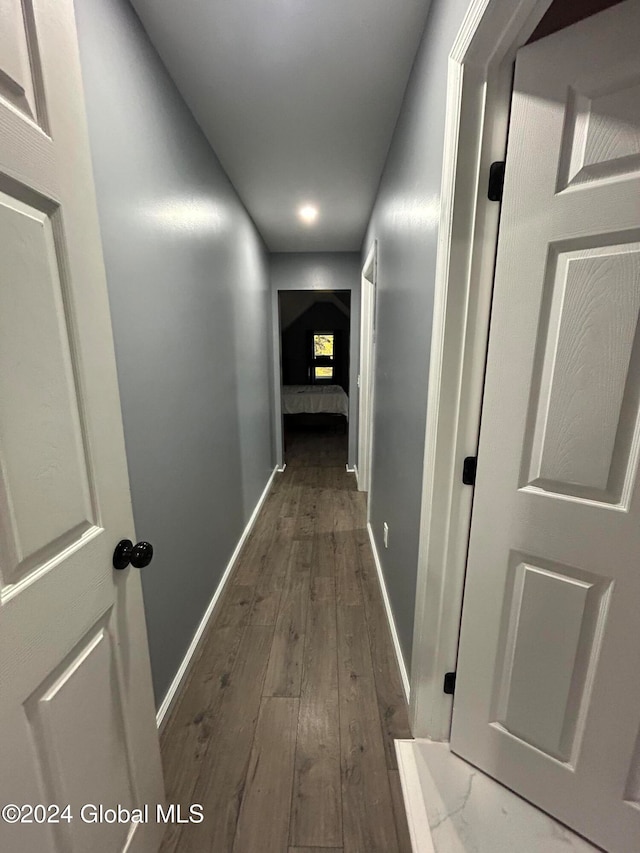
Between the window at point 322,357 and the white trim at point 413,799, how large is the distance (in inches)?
283

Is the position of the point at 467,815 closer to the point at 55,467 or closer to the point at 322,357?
the point at 55,467

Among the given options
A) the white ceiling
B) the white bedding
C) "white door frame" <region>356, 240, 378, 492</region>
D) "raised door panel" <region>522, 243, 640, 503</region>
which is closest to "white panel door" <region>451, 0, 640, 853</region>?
"raised door panel" <region>522, 243, 640, 503</region>

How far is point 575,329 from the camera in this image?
2.64ft

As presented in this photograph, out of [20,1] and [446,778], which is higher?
[20,1]

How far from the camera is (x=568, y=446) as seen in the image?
2.79ft

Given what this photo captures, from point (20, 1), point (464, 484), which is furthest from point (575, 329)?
point (20, 1)

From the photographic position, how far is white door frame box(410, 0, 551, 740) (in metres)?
0.80

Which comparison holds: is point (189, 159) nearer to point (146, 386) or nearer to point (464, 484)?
point (146, 386)

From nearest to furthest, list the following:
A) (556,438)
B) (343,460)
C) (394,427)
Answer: (556,438)
(394,427)
(343,460)

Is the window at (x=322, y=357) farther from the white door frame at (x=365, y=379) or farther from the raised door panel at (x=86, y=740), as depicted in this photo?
the raised door panel at (x=86, y=740)

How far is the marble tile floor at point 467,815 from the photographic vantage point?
0.95 meters

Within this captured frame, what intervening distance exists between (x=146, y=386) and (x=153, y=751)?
1.09 meters

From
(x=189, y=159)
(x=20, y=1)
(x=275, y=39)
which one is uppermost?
(x=275, y=39)

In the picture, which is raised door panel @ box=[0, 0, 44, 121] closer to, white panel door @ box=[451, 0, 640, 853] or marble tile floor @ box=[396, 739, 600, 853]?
white panel door @ box=[451, 0, 640, 853]
